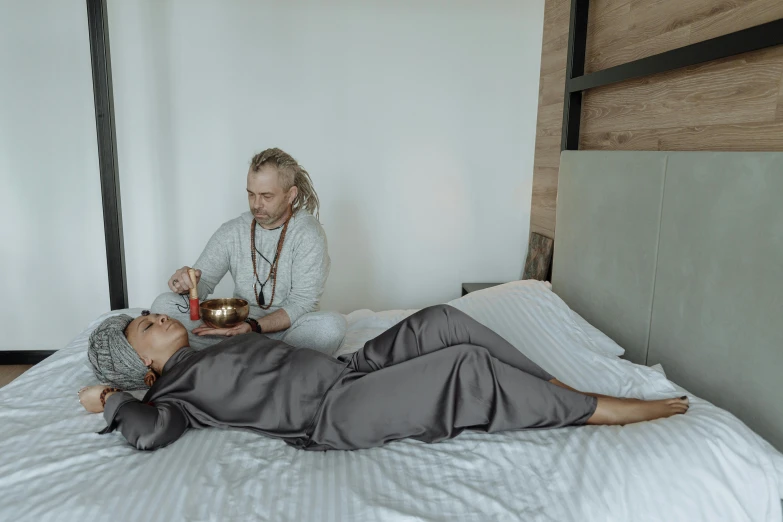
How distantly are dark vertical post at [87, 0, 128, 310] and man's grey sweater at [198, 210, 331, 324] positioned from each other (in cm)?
44

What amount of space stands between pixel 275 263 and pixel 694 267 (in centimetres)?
141

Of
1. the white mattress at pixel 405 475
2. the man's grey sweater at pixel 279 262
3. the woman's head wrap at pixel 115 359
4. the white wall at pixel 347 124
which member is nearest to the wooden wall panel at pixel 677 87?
the white wall at pixel 347 124

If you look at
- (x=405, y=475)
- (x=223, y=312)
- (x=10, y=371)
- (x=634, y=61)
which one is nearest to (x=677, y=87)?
(x=634, y=61)

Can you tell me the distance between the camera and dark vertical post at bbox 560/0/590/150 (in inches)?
99.9

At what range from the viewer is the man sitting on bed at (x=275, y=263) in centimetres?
214

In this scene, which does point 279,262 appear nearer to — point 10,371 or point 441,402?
point 441,402

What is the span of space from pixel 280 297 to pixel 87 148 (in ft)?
5.29

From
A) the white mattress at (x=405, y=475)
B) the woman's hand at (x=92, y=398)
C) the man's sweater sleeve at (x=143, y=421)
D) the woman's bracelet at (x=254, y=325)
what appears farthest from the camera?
the woman's bracelet at (x=254, y=325)

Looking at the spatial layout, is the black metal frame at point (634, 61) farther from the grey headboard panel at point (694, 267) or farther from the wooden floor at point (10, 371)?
the wooden floor at point (10, 371)

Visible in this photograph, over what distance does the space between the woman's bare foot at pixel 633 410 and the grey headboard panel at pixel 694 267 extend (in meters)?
0.19

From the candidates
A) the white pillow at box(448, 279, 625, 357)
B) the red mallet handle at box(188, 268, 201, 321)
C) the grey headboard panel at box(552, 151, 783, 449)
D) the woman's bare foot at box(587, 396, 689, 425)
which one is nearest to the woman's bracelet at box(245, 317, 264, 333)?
the red mallet handle at box(188, 268, 201, 321)

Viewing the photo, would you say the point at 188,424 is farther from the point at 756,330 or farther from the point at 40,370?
the point at 756,330

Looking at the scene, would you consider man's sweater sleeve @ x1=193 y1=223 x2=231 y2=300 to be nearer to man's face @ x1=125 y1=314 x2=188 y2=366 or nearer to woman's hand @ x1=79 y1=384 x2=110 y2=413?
man's face @ x1=125 y1=314 x2=188 y2=366

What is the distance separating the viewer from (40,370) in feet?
6.27
